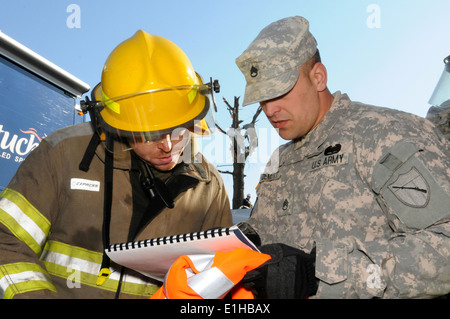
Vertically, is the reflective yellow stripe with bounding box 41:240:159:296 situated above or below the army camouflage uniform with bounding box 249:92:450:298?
below

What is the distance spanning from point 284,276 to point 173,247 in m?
0.47

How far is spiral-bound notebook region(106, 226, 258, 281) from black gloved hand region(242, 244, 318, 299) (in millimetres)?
96

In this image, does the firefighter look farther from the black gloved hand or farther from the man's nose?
the black gloved hand

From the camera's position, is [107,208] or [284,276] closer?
[284,276]

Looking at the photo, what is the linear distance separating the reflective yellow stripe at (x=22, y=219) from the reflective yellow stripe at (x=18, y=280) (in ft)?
0.55

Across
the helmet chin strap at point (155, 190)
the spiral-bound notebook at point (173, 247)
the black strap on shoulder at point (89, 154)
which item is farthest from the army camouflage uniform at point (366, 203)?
the black strap on shoulder at point (89, 154)

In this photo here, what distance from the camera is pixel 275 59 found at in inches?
92.8

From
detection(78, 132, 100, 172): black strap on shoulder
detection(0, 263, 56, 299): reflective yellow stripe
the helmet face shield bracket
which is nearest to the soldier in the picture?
the helmet face shield bracket

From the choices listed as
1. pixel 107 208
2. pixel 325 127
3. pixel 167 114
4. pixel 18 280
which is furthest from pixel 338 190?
pixel 18 280

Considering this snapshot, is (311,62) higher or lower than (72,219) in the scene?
higher

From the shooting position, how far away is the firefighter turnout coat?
7.21 ft

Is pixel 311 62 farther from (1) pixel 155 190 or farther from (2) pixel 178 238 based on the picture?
(2) pixel 178 238

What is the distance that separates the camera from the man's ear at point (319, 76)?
8.07 ft
